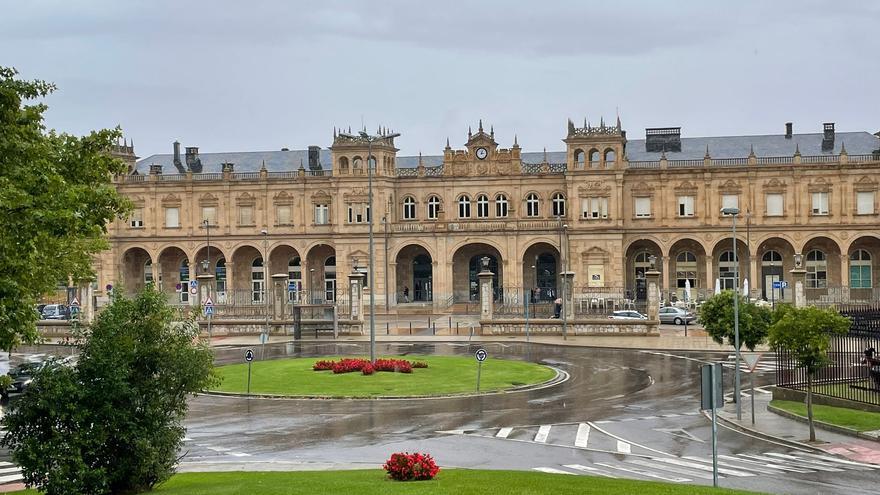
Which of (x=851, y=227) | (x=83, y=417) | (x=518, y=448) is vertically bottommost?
(x=518, y=448)

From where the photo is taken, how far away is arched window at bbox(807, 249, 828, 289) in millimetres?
84938

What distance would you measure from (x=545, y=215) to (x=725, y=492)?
228 ft

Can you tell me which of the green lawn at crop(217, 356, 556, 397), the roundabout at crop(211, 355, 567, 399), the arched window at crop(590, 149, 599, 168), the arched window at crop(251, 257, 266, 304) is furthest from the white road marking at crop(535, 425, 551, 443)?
the arched window at crop(251, 257, 266, 304)

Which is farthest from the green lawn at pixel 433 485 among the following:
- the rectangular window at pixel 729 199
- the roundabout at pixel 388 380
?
the rectangular window at pixel 729 199

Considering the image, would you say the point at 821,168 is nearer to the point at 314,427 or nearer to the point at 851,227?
the point at 851,227

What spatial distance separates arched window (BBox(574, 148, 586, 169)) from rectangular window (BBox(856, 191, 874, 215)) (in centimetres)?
2083

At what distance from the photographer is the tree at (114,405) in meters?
20.3

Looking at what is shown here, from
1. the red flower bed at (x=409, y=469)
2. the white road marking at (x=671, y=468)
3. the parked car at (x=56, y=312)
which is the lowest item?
the white road marking at (x=671, y=468)

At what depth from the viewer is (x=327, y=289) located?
9175cm

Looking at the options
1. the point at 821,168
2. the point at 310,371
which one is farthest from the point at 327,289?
the point at 310,371

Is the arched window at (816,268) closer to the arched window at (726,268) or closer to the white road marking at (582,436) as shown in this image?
the arched window at (726,268)

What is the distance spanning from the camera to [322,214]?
298 feet

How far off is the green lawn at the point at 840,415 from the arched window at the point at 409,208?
5706 cm

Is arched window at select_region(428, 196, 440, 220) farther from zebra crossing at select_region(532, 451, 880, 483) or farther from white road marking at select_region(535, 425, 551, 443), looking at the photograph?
zebra crossing at select_region(532, 451, 880, 483)
